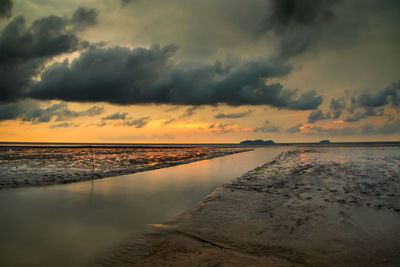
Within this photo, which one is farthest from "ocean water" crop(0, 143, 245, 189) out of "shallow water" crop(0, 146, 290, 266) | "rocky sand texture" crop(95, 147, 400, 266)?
"rocky sand texture" crop(95, 147, 400, 266)

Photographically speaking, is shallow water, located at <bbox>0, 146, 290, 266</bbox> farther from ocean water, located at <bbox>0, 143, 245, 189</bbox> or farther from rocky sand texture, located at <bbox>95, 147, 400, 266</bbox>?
ocean water, located at <bbox>0, 143, 245, 189</bbox>

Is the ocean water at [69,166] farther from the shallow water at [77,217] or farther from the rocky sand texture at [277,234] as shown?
the rocky sand texture at [277,234]

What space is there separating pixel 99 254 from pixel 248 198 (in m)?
6.45

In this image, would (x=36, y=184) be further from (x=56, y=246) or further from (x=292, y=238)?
(x=292, y=238)

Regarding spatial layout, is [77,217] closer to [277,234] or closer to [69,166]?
[277,234]

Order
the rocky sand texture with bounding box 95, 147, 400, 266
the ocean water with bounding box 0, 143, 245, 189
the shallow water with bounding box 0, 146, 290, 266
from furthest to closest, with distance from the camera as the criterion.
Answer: the ocean water with bounding box 0, 143, 245, 189 < the shallow water with bounding box 0, 146, 290, 266 < the rocky sand texture with bounding box 95, 147, 400, 266

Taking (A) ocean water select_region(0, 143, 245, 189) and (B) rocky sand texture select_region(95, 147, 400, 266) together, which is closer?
(B) rocky sand texture select_region(95, 147, 400, 266)

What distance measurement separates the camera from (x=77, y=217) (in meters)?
7.23

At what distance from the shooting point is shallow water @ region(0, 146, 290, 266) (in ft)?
15.9

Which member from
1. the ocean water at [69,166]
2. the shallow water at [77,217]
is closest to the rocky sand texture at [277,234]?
the shallow water at [77,217]

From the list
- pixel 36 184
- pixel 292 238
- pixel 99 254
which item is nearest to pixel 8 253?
pixel 99 254

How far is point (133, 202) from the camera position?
911 cm

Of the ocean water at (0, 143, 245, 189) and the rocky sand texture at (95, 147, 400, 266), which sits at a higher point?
the rocky sand texture at (95, 147, 400, 266)

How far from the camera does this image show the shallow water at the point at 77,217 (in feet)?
15.9
